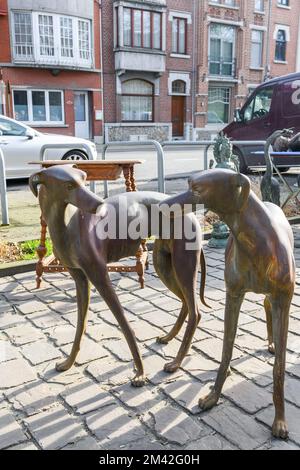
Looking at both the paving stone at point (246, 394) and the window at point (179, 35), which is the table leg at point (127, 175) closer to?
the paving stone at point (246, 394)

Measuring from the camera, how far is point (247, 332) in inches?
131

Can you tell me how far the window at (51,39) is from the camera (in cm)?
2116

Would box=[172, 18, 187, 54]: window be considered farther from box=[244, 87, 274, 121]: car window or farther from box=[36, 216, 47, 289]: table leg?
box=[36, 216, 47, 289]: table leg

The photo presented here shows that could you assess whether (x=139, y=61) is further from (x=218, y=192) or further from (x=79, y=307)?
(x=218, y=192)

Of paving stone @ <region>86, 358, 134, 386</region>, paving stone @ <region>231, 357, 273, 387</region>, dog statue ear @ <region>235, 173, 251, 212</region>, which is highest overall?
dog statue ear @ <region>235, 173, 251, 212</region>

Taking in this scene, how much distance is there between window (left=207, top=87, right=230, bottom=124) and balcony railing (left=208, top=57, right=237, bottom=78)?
2.85 ft

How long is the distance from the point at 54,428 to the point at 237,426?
928 mm

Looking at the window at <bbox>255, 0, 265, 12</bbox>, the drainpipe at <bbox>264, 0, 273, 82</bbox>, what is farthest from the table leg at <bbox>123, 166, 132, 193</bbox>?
the window at <bbox>255, 0, 265, 12</bbox>

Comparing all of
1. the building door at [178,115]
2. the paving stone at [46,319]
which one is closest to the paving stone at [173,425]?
the paving stone at [46,319]

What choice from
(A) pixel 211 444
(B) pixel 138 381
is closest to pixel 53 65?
(B) pixel 138 381

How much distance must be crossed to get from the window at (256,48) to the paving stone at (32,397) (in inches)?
1156

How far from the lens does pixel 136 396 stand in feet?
8.38

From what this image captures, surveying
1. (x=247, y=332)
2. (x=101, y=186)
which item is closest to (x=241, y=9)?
(x=101, y=186)

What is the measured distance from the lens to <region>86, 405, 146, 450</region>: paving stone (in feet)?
7.16
